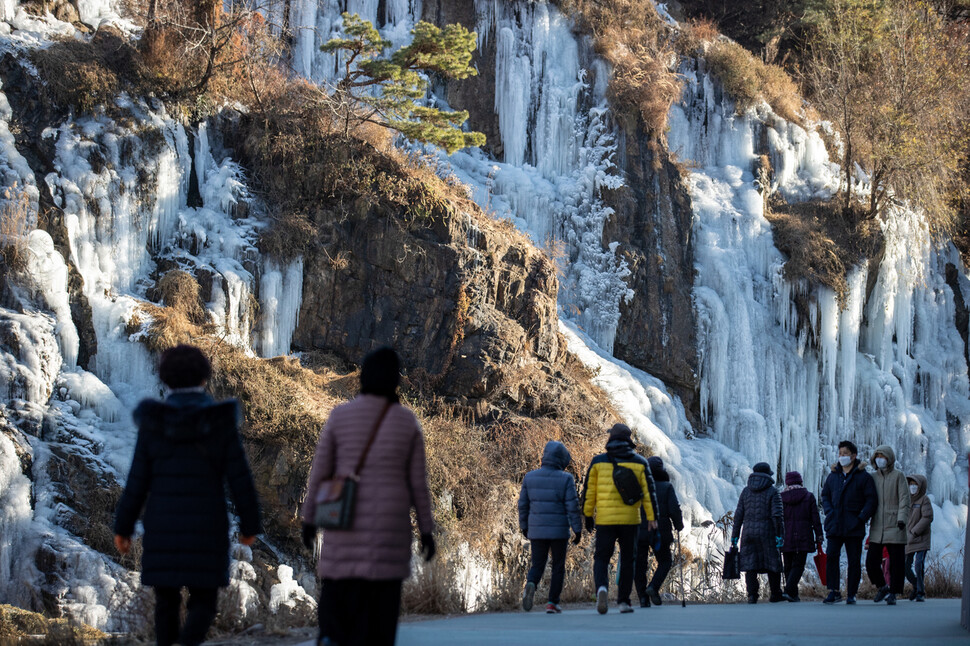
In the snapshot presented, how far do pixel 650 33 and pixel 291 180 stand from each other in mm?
14545

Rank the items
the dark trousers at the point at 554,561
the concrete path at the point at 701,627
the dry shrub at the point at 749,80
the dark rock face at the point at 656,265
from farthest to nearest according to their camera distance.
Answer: the dry shrub at the point at 749,80, the dark rock face at the point at 656,265, the dark trousers at the point at 554,561, the concrete path at the point at 701,627

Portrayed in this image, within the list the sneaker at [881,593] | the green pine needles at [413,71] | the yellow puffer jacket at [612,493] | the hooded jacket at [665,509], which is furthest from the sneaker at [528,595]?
the green pine needles at [413,71]

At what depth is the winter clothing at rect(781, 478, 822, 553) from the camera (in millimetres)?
12195

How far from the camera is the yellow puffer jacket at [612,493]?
9398 millimetres

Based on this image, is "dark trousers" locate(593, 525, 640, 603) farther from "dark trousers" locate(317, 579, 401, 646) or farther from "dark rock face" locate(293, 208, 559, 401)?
"dark rock face" locate(293, 208, 559, 401)

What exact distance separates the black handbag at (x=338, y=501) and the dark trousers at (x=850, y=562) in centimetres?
818

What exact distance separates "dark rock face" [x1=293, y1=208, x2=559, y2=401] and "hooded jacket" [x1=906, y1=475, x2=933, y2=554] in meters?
9.24

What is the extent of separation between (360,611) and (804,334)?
2504 cm

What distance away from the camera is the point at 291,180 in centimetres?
2138

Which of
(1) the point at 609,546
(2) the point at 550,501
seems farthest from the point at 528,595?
(1) the point at 609,546

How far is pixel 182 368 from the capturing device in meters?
5.50

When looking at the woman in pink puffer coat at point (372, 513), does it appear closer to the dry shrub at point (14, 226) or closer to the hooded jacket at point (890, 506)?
the hooded jacket at point (890, 506)

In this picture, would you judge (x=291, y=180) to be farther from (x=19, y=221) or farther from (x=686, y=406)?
(x=686, y=406)

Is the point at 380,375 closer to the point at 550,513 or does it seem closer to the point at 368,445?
the point at 368,445
